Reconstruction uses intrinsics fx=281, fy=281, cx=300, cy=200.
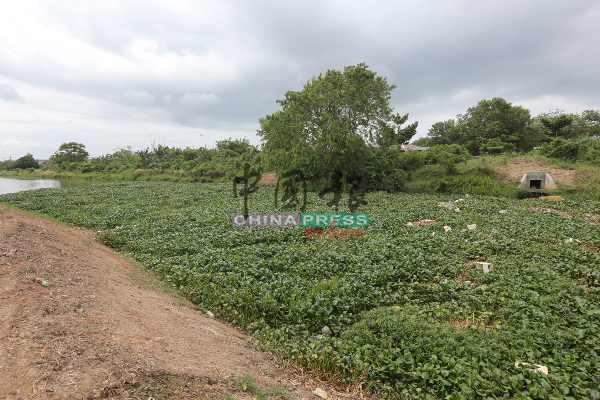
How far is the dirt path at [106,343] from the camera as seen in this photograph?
240 centimetres

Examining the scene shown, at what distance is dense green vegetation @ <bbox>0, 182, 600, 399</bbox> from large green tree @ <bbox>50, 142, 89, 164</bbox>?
5534 cm

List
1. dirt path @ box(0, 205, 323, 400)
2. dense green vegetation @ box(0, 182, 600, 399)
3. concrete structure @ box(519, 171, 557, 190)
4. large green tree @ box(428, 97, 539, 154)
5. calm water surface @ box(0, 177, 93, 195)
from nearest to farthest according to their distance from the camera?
dirt path @ box(0, 205, 323, 400), dense green vegetation @ box(0, 182, 600, 399), concrete structure @ box(519, 171, 557, 190), calm water surface @ box(0, 177, 93, 195), large green tree @ box(428, 97, 539, 154)

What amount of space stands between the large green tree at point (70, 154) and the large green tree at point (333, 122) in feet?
167

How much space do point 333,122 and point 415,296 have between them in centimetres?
1385

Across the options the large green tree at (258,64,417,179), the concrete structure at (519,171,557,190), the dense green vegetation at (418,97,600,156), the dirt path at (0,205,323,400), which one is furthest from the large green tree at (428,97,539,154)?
the dirt path at (0,205,323,400)

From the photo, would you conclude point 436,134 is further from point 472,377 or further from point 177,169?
point 472,377

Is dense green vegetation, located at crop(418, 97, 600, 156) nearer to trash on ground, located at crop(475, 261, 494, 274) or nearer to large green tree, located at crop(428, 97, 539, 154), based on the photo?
large green tree, located at crop(428, 97, 539, 154)

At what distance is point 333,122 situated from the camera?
56.4 feet

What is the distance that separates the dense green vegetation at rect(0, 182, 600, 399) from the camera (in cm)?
305

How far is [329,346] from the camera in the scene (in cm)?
371

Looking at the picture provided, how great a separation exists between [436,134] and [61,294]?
44.4 meters

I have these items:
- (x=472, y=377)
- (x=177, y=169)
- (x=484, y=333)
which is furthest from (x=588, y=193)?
(x=177, y=169)

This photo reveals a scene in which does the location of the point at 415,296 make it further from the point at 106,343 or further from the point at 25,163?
the point at 25,163

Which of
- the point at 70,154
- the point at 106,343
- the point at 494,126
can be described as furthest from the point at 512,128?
the point at 70,154
